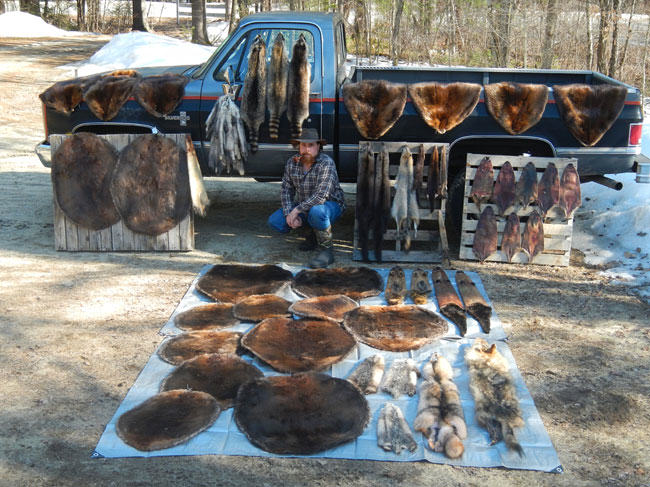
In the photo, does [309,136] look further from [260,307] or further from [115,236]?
[115,236]

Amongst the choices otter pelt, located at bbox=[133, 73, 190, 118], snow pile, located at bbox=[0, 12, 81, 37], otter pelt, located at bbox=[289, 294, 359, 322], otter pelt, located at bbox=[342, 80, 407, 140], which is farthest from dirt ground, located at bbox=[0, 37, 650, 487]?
snow pile, located at bbox=[0, 12, 81, 37]

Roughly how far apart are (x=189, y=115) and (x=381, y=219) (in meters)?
2.24

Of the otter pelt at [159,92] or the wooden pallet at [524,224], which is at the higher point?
the otter pelt at [159,92]

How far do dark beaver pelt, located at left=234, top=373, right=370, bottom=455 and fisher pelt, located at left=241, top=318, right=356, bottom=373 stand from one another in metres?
0.23

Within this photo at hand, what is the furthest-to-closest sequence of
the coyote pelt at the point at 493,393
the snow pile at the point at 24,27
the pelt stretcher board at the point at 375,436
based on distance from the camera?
the snow pile at the point at 24,27, the coyote pelt at the point at 493,393, the pelt stretcher board at the point at 375,436

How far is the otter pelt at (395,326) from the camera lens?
4.99 m

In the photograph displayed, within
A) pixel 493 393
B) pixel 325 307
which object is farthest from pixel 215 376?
pixel 493 393

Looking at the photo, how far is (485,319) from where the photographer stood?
17.8 feet

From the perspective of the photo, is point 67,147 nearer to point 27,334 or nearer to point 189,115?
point 189,115

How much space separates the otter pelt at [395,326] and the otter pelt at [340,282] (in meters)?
0.43

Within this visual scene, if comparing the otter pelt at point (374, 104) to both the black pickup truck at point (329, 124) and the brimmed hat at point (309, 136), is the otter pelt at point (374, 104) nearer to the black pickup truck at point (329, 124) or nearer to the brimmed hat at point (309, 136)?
the black pickup truck at point (329, 124)

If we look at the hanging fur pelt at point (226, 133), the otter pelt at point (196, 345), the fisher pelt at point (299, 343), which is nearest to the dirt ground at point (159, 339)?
the otter pelt at point (196, 345)

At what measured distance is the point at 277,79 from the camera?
684 cm

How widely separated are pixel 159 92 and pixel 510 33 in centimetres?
952
